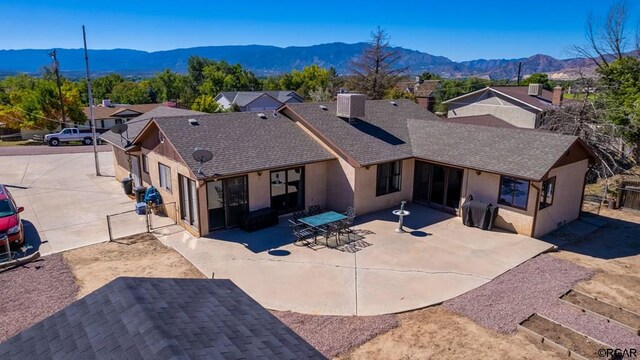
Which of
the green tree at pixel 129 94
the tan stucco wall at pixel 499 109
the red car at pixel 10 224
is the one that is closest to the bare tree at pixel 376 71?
the tan stucco wall at pixel 499 109

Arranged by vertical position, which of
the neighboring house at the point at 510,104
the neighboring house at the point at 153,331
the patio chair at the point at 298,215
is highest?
the neighboring house at the point at 510,104

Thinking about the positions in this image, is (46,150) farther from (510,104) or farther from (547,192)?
(510,104)

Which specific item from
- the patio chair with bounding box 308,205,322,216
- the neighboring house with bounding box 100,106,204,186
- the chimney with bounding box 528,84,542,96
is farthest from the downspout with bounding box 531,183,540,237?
the chimney with bounding box 528,84,542,96

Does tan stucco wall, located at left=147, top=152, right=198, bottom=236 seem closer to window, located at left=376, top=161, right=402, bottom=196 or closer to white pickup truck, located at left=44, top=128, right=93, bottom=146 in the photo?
window, located at left=376, top=161, right=402, bottom=196

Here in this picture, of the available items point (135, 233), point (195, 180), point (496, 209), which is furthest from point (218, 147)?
point (496, 209)

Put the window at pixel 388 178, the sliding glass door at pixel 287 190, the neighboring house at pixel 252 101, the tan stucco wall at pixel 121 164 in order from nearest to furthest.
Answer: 1. the sliding glass door at pixel 287 190
2. the window at pixel 388 178
3. the tan stucco wall at pixel 121 164
4. the neighboring house at pixel 252 101

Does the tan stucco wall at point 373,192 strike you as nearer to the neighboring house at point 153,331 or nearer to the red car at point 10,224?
the neighboring house at point 153,331

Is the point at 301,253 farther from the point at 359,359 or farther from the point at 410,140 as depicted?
the point at 410,140
